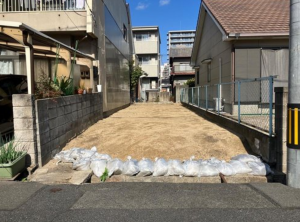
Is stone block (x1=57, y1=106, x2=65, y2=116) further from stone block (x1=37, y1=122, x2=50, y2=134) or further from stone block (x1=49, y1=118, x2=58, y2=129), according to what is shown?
stone block (x1=37, y1=122, x2=50, y2=134)

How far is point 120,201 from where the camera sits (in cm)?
344

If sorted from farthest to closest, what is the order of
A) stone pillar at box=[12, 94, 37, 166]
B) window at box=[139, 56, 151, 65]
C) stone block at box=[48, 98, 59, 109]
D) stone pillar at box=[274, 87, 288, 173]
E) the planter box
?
1. window at box=[139, 56, 151, 65]
2. stone block at box=[48, 98, 59, 109]
3. stone pillar at box=[12, 94, 37, 166]
4. stone pillar at box=[274, 87, 288, 173]
5. the planter box

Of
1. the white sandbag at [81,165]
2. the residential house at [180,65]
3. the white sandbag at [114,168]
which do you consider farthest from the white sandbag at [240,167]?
the residential house at [180,65]

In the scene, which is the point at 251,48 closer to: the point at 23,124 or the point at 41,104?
the point at 41,104

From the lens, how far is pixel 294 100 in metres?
3.85

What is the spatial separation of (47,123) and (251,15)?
10309 millimetres

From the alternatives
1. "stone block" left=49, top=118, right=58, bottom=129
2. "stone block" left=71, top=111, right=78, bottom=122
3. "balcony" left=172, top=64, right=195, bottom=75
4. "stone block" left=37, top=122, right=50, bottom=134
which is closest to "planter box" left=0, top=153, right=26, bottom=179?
"stone block" left=37, top=122, right=50, bottom=134

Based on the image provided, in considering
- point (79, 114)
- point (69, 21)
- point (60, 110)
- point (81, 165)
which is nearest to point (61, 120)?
point (60, 110)

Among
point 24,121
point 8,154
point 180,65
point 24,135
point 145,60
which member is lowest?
point 8,154

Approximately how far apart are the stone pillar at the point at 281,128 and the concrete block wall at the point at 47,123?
432 cm

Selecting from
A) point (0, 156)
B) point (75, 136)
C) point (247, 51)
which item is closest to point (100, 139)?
point (75, 136)

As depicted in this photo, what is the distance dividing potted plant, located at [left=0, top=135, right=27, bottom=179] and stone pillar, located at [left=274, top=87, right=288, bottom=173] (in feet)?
14.7

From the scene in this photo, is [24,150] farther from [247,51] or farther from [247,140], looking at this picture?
[247,51]

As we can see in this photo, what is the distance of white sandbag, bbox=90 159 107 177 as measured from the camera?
4.65m
